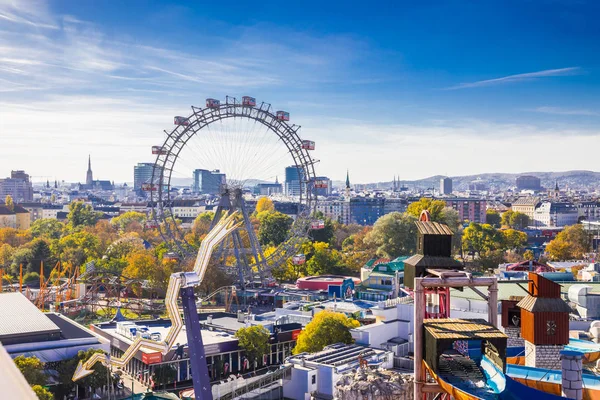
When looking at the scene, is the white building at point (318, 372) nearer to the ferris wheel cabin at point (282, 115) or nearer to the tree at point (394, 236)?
the ferris wheel cabin at point (282, 115)

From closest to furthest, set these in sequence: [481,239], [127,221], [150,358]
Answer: [150,358]
[481,239]
[127,221]

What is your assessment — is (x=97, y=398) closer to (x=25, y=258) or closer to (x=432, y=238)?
(x=432, y=238)

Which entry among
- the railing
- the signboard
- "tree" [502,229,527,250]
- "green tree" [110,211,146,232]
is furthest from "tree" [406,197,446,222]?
"green tree" [110,211,146,232]

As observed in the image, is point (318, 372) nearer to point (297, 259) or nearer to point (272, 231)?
point (297, 259)

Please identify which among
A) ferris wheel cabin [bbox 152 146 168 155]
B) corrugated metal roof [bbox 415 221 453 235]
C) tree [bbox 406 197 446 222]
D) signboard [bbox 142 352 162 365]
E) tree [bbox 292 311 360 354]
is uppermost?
ferris wheel cabin [bbox 152 146 168 155]

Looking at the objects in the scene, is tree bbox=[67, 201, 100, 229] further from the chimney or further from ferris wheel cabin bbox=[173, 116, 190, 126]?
the chimney

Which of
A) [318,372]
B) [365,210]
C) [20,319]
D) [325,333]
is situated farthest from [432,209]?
[365,210]

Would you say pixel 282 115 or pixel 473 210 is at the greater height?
pixel 282 115
